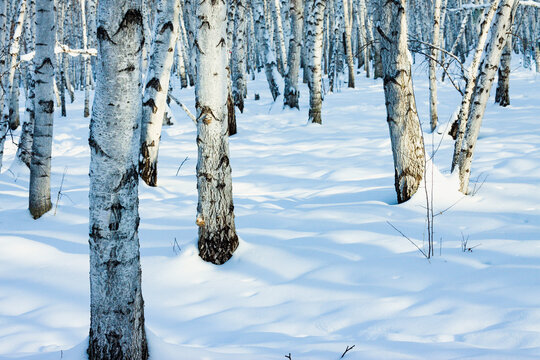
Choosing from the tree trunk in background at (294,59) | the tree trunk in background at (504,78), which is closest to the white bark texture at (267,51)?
the tree trunk in background at (294,59)

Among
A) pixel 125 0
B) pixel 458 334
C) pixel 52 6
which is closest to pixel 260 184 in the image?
pixel 52 6

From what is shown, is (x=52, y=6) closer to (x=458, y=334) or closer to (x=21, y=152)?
(x=21, y=152)

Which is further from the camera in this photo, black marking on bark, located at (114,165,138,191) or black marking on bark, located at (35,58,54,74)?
black marking on bark, located at (35,58,54,74)

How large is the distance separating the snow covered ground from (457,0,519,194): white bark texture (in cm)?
27

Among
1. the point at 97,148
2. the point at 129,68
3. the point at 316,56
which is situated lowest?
the point at 97,148

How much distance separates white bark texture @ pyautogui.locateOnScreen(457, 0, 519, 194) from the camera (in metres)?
3.78

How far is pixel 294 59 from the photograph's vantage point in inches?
436

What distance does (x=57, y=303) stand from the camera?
2.71 meters

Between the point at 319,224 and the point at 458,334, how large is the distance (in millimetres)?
1838

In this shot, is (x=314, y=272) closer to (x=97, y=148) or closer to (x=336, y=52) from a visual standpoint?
(x=97, y=148)

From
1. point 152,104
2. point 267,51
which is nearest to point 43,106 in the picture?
point 152,104

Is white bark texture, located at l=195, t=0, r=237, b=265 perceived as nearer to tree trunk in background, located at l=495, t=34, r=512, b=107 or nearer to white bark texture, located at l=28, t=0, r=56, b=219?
white bark texture, located at l=28, t=0, r=56, b=219

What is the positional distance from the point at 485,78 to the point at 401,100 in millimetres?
834

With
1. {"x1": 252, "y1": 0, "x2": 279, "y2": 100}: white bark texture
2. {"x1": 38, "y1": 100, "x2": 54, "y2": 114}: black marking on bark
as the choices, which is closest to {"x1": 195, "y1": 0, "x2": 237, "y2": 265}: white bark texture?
{"x1": 38, "y1": 100, "x2": 54, "y2": 114}: black marking on bark
